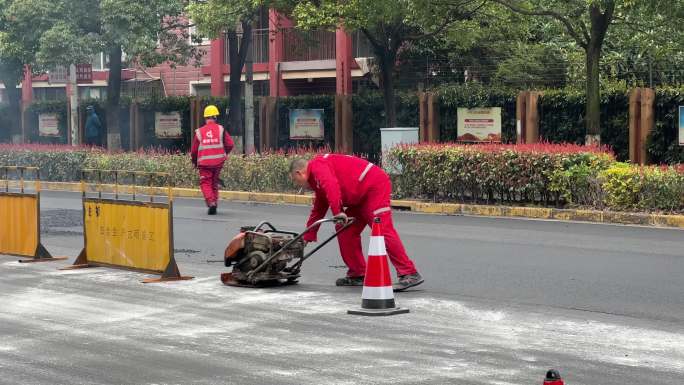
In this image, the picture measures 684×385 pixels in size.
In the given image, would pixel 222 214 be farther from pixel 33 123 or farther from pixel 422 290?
pixel 33 123

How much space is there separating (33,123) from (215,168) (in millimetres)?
27993

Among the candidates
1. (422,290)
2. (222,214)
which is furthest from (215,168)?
(422,290)

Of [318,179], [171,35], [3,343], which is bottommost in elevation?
[3,343]

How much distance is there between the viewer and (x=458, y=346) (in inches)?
327

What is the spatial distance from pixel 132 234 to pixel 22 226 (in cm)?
227

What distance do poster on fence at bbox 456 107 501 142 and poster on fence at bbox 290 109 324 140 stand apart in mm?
6007

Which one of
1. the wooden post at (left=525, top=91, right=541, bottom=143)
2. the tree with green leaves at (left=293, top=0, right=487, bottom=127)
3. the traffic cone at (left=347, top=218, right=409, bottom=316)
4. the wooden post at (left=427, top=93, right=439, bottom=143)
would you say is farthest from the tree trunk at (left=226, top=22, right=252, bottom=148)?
the traffic cone at (left=347, top=218, right=409, bottom=316)

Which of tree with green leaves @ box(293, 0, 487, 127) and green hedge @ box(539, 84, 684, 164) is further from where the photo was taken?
tree with green leaves @ box(293, 0, 487, 127)

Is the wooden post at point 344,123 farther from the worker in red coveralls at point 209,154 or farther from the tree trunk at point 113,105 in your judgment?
the worker in red coveralls at point 209,154

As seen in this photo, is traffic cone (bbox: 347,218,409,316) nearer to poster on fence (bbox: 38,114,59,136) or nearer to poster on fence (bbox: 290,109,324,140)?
poster on fence (bbox: 290,109,324,140)

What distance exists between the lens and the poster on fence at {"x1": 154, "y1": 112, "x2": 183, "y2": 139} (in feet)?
124

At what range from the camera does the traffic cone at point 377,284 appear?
9609 millimetres

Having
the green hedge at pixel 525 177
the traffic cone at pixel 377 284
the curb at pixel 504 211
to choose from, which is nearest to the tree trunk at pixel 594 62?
the green hedge at pixel 525 177

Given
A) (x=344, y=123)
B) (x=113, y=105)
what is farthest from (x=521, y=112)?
(x=113, y=105)
